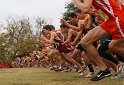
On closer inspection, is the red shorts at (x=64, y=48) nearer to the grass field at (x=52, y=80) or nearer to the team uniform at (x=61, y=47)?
the team uniform at (x=61, y=47)

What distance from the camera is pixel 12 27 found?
4712 cm

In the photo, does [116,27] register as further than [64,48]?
No

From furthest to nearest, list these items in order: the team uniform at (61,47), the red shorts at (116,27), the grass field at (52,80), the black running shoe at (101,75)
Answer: the team uniform at (61,47), the grass field at (52,80), the black running shoe at (101,75), the red shorts at (116,27)

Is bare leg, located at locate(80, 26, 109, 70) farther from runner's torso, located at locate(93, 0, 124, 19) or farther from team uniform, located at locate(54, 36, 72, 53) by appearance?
team uniform, located at locate(54, 36, 72, 53)

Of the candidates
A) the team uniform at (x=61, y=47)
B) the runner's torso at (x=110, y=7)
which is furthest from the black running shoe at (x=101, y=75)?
the team uniform at (x=61, y=47)

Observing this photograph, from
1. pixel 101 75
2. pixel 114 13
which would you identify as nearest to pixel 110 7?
pixel 114 13

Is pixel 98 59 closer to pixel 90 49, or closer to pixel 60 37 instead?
pixel 90 49

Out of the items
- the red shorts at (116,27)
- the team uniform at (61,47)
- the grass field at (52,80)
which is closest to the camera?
the red shorts at (116,27)

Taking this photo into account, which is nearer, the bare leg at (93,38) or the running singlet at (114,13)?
the running singlet at (114,13)

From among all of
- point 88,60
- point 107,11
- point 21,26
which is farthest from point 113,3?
point 21,26

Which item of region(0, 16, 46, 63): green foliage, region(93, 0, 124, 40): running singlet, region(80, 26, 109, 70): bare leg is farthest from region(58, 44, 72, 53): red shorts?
region(0, 16, 46, 63): green foliage

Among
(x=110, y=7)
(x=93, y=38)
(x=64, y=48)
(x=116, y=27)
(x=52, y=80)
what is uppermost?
(x=110, y=7)

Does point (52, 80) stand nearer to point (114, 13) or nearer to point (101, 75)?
point (101, 75)

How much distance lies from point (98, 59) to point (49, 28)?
18.6 ft
